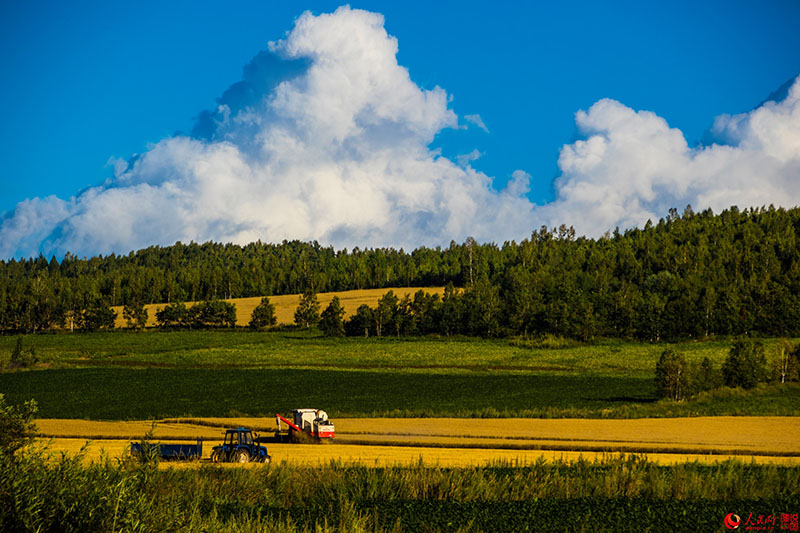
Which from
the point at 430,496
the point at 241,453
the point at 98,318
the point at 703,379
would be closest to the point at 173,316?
the point at 98,318

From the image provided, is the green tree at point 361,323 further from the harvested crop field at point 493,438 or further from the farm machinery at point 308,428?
the farm machinery at point 308,428

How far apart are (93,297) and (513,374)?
147m

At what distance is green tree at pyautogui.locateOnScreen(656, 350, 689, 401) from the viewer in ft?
200

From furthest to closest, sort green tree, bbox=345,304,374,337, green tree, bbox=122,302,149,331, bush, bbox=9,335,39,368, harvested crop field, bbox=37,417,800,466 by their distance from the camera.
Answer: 1. green tree, bbox=122,302,149,331
2. green tree, bbox=345,304,374,337
3. bush, bbox=9,335,39,368
4. harvested crop field, bbox=37,417,800,466

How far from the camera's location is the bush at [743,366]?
6625 cm

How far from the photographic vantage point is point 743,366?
66.5 metres

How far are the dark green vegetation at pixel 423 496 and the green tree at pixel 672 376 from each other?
127ft

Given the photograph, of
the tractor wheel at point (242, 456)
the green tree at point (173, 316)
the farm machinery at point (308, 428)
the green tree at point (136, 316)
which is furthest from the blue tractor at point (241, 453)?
the green tree at point (136, 316)

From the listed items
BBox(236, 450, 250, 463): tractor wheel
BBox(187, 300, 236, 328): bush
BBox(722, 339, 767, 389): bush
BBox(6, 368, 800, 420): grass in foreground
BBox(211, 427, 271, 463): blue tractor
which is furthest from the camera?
BBox(187, 300, 236, 328): bush

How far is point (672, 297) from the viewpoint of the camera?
171 metres

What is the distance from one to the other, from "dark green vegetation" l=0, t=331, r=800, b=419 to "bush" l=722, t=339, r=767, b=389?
1.42 m

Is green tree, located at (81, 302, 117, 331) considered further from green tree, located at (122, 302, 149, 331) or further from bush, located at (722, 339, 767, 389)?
bush, located at (722, 339, 767, 389)

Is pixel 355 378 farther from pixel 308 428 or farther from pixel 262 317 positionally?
pixel 262 317

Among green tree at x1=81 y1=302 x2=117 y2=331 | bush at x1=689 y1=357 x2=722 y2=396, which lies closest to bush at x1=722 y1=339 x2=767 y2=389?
bush at x1=689 y1=357 x2=722 y2=396
